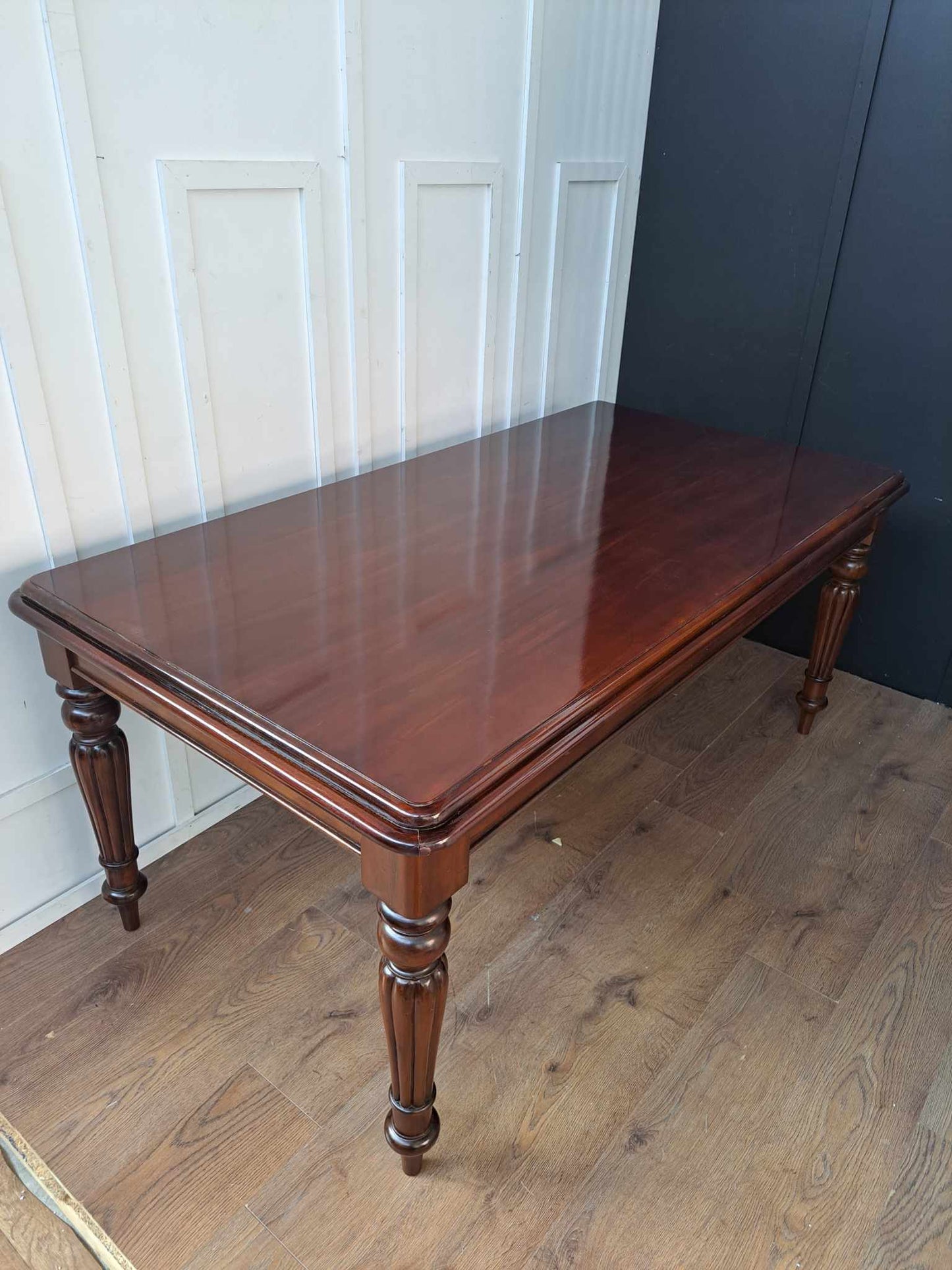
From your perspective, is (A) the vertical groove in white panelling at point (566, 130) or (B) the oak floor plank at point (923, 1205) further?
(A) the vertical groove in white panelling at point (566, 130)

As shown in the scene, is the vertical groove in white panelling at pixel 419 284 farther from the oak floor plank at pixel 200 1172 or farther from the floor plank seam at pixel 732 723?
the oak floor plank at pixel 200 1172

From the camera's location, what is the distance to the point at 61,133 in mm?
1090

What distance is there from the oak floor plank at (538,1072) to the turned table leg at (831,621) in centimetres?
47

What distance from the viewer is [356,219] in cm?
147

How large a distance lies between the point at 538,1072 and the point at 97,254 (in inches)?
49.1

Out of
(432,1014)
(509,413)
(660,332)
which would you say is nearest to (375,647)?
(432,1014)

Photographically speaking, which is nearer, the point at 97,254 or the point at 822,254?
the point at 97,254

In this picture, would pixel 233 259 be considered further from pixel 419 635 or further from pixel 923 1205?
pixel 923 1205

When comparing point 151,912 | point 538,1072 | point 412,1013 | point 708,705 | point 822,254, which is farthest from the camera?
point 708,705

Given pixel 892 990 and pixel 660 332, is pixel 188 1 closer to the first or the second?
pixel 660 332

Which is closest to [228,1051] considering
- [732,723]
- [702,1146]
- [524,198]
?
[702,1146]

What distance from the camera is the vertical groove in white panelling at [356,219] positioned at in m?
1.35

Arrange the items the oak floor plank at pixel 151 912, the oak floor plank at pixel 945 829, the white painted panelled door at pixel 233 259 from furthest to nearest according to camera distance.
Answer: the oak floor plank at pixel 945 829, the oak floor plank at pixel 151 912, the white painted panelled door at pixel 233 259

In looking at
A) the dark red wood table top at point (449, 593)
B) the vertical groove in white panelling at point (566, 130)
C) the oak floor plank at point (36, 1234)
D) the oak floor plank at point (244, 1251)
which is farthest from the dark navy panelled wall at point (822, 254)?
the oak floor plank at point (36, 1234)
